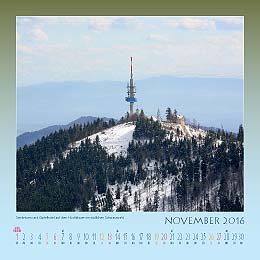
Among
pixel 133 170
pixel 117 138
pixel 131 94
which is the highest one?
pixel 131 94

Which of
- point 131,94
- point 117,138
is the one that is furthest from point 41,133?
point 131,94

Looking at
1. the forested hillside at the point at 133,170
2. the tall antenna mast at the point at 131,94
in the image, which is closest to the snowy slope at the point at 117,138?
the forested hillside at the point at 133,170

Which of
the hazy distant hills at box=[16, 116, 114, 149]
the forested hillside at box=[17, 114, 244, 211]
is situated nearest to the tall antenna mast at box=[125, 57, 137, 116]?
the forested hillside at box=[17, 114, 244, 211]

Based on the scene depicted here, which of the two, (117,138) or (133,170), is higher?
(117,138)

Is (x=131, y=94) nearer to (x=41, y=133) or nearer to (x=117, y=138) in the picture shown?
(x=117, y=138)

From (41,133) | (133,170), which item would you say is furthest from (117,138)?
(41,133)

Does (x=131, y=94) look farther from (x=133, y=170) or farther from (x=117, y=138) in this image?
(x=133, y=170)

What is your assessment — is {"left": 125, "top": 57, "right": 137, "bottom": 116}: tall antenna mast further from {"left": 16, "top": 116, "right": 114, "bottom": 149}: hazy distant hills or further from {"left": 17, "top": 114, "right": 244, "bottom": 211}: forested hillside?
{"left": 16, "top": 116, "right": 114, "bottom": 149}: hazy distant hills

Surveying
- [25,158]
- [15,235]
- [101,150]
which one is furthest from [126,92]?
[15,235]
